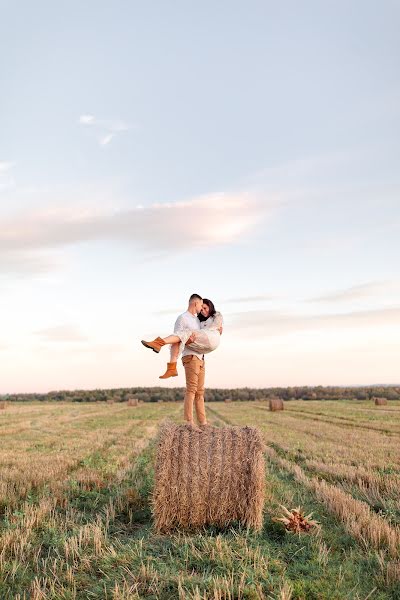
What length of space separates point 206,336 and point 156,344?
987 mm

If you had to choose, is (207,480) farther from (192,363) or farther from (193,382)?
(192,363)

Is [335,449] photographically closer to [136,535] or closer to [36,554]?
[136,535]

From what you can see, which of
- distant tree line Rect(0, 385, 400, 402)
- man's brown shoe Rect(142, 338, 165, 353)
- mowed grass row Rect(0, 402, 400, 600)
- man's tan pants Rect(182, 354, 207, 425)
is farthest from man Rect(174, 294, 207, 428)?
distant tree line Rect(0, 385, 400, 402)

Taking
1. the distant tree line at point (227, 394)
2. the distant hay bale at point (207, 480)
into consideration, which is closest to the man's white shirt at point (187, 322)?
the distant hay bale at point (207, 480)

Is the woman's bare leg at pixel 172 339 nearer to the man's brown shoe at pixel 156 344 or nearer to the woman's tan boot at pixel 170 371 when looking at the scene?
the man's brown shoe at pixel 156 344

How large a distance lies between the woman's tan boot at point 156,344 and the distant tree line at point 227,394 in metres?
50.7

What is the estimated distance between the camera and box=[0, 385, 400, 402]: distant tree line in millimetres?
63750

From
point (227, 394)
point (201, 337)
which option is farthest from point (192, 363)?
point (227, 394)

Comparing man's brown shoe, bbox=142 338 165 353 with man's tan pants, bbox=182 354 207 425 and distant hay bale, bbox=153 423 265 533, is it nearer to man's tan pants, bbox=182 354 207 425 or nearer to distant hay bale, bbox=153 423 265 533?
man's tan pants, bbox=182 354 207 425

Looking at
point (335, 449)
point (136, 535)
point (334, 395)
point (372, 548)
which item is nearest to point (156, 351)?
point (136, 535)

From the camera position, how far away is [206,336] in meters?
9.37

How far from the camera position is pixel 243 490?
7449 mm

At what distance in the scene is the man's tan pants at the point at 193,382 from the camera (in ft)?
31.0

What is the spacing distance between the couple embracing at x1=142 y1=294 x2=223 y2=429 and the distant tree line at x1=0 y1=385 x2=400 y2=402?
49538 mm
